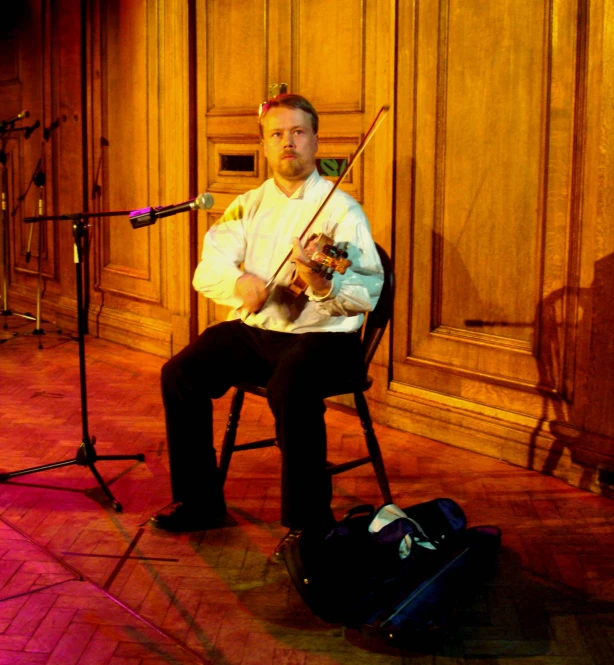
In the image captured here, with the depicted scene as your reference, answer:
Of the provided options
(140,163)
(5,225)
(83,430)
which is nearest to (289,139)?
(83,430)

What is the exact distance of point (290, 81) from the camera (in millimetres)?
4645

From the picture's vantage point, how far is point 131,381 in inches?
199

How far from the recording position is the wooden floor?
2385 millimetres

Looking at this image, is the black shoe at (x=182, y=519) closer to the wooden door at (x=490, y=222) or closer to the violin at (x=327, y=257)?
the violin at (x=327, y=257)

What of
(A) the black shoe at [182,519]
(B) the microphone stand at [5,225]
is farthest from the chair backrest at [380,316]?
(B) the microphone stand at [5,225]

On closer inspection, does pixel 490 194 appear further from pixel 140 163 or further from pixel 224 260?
pixel 140 163

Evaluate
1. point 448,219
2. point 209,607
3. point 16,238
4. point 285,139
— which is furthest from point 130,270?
point 209,607

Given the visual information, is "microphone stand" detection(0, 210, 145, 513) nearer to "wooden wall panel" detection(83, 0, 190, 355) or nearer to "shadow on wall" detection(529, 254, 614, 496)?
"shadow on wall" detection(529, 254, 614, 496)

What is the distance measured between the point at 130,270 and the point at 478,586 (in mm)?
3641

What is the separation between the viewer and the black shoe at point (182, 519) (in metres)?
3.12

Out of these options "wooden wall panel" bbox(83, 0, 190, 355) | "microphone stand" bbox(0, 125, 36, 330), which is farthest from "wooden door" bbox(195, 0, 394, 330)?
"microphone stand" bbox(0, 125, 36, 330)

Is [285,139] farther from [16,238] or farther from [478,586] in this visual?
[16,238]

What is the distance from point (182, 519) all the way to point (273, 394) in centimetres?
55

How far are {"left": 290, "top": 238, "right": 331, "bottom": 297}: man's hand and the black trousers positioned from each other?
0.22m
